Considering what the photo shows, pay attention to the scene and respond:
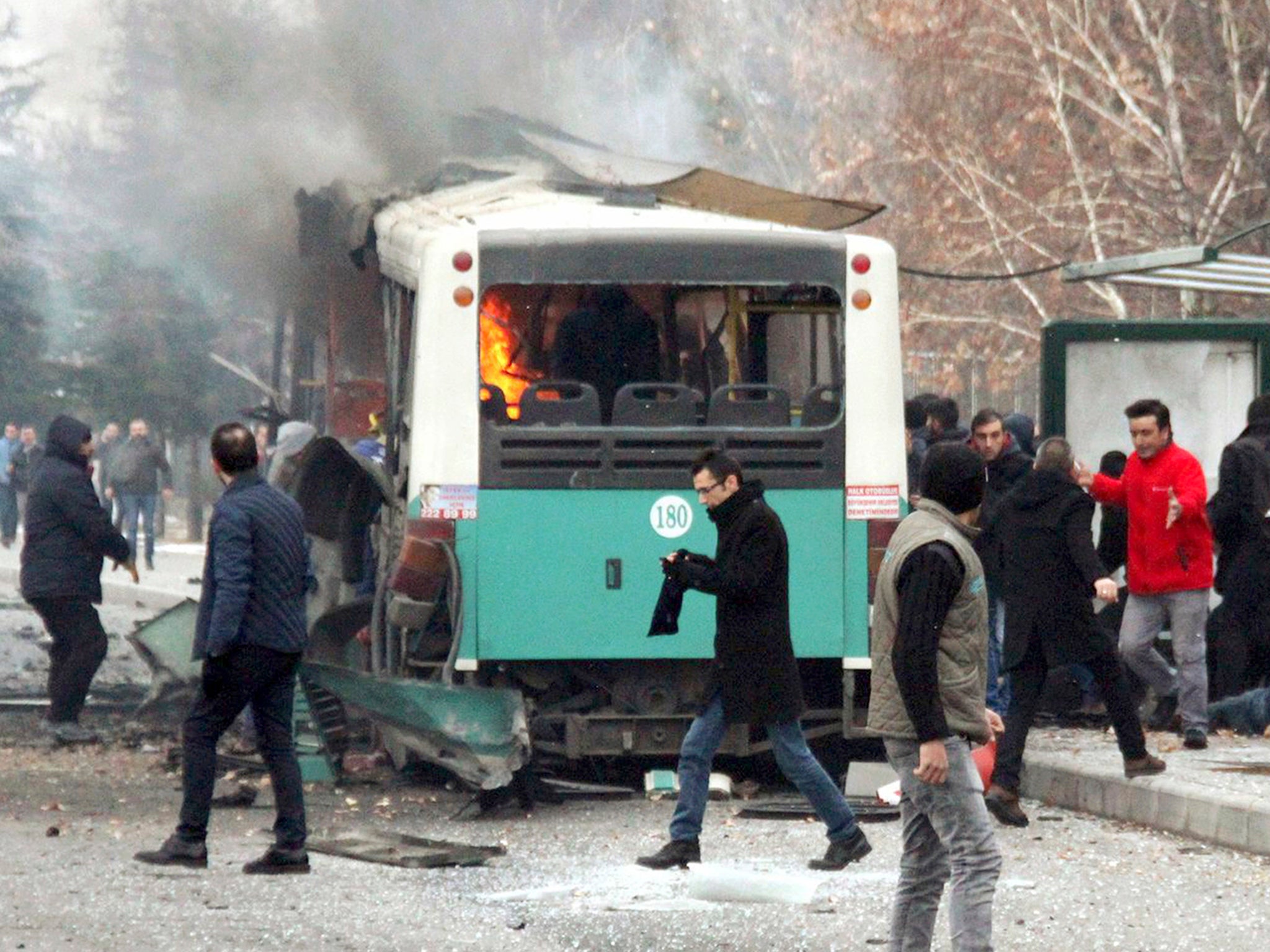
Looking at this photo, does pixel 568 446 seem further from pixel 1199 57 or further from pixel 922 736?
pixel 1199 57

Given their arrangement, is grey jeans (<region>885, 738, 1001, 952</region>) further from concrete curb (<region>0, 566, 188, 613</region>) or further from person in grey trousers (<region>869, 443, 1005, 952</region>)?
concrete curb (<region>0, 566, 188, 613</region>)

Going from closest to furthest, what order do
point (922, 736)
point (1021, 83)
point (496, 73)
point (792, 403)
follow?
point (922, 736)
point (792, 403)
point (496, 73)
point (1021, 83)

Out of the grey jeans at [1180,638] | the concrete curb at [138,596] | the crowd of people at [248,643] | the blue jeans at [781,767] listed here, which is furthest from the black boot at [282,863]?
the concrete curb at [138,596]

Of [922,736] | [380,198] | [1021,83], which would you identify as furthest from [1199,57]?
[922,736]

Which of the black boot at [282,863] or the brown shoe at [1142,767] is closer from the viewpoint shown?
the black boot at [282,863]

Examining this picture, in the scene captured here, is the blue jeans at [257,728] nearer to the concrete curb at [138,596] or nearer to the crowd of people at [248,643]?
the crowd of people at [248,643]

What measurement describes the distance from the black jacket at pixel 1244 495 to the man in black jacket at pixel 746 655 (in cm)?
410

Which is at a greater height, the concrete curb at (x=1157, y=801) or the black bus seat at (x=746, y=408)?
the black bus seat at (x=746, y=408)

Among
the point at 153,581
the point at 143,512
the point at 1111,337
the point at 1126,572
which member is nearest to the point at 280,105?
the point at 1111,337

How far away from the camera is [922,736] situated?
19.4ft

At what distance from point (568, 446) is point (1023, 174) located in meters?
19.9

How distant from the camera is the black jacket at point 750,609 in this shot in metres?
8.52

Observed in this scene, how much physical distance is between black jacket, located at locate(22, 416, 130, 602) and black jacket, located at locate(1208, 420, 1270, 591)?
5.53m

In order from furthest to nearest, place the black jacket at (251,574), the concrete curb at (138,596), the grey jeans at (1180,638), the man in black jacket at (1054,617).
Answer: the concrete curb at (138,596) → the grey jeans at (1180,638) → the man in black jacket at (1054,617) → the black jacket at (251,574)
